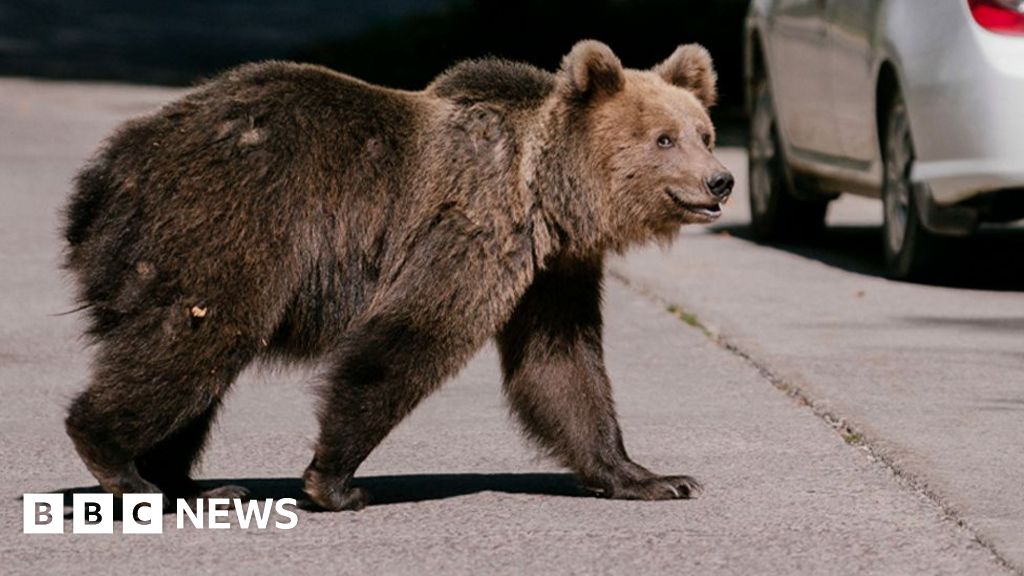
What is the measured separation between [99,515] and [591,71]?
77.0 inches

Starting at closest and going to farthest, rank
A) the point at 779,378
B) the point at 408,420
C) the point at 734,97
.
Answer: the point at 408,420 → the point at 779,378 → the point at 734,97

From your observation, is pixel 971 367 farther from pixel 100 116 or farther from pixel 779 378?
pixel 100 116

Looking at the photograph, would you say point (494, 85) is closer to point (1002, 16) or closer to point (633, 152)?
point (633, 152)

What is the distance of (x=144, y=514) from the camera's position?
7195 millimetres

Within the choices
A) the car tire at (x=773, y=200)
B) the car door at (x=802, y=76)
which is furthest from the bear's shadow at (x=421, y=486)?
the car tire at (x=773, y=200)

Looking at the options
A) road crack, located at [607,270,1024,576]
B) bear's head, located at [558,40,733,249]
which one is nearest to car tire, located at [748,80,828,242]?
road crack, located at [607,270,1024,576]

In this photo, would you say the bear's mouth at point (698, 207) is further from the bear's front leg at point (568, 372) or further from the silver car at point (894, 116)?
the silver car at point (894, 116)

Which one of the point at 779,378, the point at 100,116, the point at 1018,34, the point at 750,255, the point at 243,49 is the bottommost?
the point at 243,49

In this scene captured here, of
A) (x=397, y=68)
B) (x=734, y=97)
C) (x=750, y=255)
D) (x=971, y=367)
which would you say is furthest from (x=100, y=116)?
(x=971, y=367)

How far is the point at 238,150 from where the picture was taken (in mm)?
7230

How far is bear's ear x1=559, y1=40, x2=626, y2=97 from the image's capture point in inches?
292

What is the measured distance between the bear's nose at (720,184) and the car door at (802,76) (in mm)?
6291

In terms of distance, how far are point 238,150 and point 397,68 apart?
59.3 ft

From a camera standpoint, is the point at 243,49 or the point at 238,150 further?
the point at 243,49
